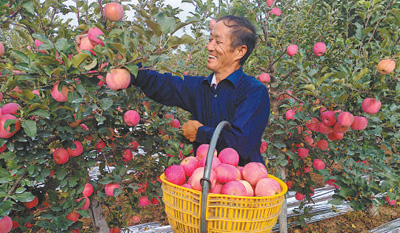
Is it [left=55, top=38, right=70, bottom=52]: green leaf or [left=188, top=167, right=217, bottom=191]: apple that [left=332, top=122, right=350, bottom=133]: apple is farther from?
[left=55, top=38, right=70, bottom=52]: green leaf

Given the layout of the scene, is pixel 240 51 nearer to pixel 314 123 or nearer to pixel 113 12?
pixel 113 12

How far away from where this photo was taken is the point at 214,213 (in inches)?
34.0

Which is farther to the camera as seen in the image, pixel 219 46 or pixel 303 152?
pixel 303 152

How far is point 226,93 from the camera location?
150 centimetres

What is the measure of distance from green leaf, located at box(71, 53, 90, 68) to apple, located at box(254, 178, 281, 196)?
837 mm

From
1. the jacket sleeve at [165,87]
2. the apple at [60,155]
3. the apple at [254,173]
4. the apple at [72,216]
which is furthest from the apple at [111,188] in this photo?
the apple at [254,173]

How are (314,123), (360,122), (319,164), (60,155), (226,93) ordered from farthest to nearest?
(319,164) < (314,123) < (360,122) < (226,93) < (60,155)

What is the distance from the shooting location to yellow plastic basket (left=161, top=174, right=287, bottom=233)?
2.75 ft

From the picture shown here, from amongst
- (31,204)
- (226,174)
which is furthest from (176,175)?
(31,204)

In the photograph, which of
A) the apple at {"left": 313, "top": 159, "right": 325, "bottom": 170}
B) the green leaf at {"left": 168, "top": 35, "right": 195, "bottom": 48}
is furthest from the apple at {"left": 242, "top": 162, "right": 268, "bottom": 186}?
the apple at {"left": 313, "top": 159, "right": 325, "bottom": 170}

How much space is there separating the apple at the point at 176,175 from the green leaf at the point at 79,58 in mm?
553

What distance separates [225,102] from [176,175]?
61cm

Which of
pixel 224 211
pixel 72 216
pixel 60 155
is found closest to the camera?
pixel 224 211

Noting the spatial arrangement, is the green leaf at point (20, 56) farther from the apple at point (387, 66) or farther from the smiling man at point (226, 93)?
the apple at point (387, 66)
